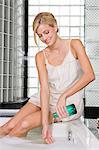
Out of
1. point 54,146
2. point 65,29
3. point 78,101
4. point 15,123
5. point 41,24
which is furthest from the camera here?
point 65,29

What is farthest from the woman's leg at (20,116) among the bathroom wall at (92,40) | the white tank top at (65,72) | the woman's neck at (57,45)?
the bathroom wall at (92,40)

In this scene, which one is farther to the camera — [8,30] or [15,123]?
[8,30]

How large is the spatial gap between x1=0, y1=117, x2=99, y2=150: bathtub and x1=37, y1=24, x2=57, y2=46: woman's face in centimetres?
46

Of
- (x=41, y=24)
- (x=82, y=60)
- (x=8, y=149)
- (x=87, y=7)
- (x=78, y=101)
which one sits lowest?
(x=8, y=149)

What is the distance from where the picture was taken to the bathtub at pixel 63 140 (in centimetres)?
158

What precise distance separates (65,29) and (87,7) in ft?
3.88

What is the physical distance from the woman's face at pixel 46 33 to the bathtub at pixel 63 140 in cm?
46

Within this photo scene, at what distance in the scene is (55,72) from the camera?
6.59ft

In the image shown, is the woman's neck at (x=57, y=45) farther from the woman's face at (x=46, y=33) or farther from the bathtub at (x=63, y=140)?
the bathtub at (x=63, y=140)

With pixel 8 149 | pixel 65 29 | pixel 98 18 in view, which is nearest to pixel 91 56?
pixel 98 18

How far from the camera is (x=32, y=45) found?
4.46 meters

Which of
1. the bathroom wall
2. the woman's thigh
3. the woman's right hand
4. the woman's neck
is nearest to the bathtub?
the woman's right hand

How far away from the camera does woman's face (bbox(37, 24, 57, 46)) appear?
→ 1.80 m

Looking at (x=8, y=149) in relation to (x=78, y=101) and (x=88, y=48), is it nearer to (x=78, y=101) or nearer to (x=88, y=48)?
(x=78, y=101)
